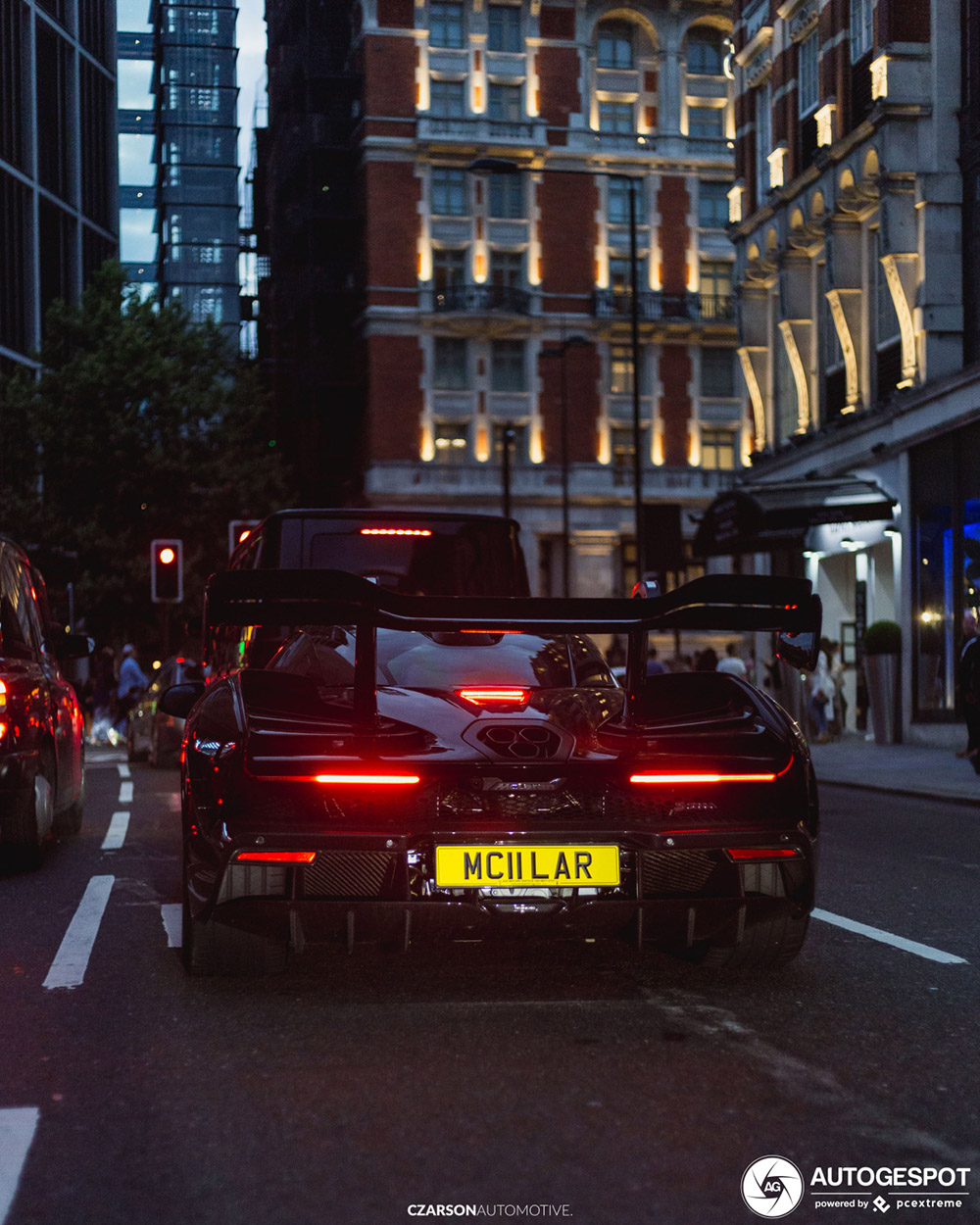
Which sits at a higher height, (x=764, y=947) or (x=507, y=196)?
(x=507, y=196)

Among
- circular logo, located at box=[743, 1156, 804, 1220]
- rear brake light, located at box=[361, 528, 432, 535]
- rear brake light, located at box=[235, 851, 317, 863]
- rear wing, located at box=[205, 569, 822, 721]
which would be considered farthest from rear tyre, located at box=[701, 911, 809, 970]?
rear brake light, located at box=[361, 528, 432, 535]

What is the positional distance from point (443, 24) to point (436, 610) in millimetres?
57582

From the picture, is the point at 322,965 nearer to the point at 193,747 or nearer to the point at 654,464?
the point at 193,747

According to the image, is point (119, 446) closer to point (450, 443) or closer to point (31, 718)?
point (450, 443)

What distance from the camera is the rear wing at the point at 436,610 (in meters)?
5.53

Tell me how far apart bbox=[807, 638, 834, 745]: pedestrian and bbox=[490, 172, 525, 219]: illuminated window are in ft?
115

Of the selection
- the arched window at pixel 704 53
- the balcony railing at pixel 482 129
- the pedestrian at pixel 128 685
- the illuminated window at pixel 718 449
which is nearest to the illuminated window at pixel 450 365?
the balcony railing at pixel 482 129

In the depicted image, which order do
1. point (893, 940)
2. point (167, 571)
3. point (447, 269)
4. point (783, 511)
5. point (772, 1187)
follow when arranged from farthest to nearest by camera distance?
1. point (447, 269)
2. point (783, 511)
3. point (167, 571)
4. point (893, 940)
5. point (772, 1187)

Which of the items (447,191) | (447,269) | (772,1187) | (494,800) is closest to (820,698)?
(494,800)

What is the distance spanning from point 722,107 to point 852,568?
3753cm

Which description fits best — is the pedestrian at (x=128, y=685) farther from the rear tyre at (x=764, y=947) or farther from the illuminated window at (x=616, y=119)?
the illuminated window at (x=616, y=119)

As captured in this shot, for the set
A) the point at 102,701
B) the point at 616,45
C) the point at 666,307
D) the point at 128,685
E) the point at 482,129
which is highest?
the point at 616,45

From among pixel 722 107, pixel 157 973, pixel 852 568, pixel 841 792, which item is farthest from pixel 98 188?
pixel 157 973

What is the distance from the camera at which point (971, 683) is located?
18.3 meters
